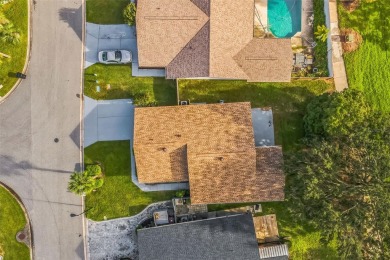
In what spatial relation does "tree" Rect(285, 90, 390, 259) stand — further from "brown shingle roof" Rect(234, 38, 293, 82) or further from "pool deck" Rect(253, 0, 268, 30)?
"pool deck" Rect(253, 0, 268, 30)

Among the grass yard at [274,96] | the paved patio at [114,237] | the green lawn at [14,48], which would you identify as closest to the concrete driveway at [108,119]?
the grass yard at [274,96]

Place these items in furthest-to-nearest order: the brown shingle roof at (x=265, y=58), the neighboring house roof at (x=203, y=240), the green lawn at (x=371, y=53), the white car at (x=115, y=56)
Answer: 1. the green lawn at (x=371, y=53)
2. the white car at (x=115, y=56)
3. the brown shingle roof at (x=265, y=58)
4. the neighboring house roof at (x=203, y=240)

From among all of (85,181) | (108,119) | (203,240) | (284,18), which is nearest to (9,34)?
(108,119)

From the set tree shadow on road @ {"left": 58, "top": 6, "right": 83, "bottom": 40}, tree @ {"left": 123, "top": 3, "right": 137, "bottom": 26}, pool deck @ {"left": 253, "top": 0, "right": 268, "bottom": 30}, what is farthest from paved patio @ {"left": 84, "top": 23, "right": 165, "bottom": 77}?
pool deck @ {"left": 253, "top": 0, "right": 268, "bottom": 30}

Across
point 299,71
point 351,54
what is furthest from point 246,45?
point 351,54

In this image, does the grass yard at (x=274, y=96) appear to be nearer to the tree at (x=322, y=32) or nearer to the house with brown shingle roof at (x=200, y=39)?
the house with brown shingle roof at (x=200, y=39)

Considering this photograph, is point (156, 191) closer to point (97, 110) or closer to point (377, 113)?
point (97, 110)

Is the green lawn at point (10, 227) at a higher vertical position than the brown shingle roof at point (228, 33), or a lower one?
lower
